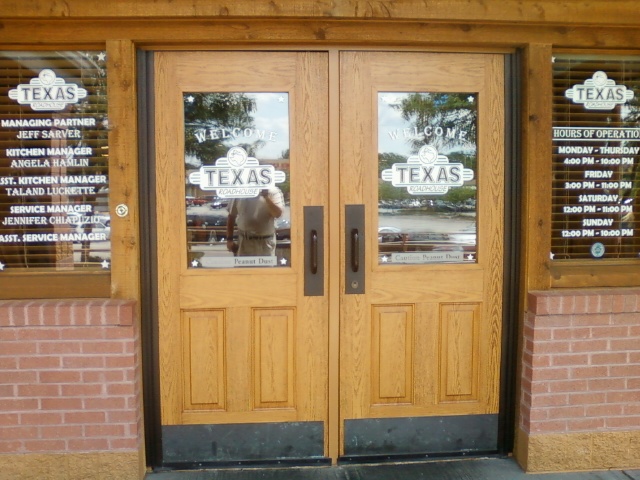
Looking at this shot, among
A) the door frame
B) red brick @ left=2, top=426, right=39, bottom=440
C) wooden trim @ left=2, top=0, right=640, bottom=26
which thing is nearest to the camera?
wooden trim @ left=2, top=0, right=640, bottom=26

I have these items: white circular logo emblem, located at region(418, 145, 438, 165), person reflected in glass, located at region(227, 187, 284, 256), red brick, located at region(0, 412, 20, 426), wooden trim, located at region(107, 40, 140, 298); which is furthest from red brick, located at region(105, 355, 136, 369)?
white circular logo emblem, located at region(418, 145, 438, 165)

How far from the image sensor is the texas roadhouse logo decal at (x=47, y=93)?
10.3ft

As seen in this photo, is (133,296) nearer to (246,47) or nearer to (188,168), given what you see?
(188,168)

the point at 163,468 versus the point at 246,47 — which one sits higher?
the point at 246,47

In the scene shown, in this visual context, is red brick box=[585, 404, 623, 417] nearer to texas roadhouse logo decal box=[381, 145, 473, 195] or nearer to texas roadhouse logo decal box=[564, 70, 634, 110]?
texas roadhouse logo decal box=[381, 145, 473, 195]

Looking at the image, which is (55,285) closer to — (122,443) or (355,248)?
(122,443)

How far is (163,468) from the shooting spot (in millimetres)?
3301

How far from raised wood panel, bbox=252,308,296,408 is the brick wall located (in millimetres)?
683

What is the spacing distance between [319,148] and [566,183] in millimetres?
1491

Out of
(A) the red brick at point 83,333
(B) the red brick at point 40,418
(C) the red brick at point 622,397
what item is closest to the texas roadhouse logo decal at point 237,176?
(A) the red brick at point 83,333

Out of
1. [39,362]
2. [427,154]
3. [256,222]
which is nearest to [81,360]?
[39,362]

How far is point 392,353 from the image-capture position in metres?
3.35


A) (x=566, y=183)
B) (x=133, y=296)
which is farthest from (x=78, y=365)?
(x=566, y=183)

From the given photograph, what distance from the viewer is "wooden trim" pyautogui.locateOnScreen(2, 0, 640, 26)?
2.97 m
